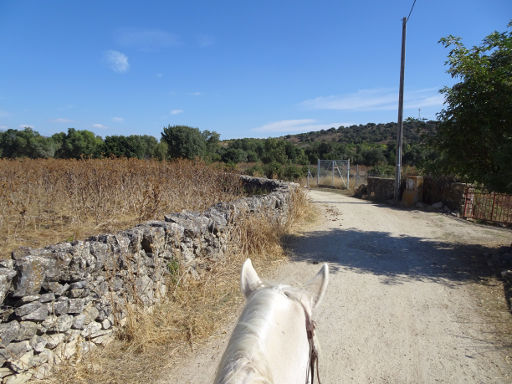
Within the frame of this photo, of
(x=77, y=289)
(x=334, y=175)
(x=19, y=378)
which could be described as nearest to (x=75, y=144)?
(x=334, y=175)

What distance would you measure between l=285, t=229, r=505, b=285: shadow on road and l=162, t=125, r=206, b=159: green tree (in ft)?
76.2

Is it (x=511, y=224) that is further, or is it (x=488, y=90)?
(x=511, y=224)

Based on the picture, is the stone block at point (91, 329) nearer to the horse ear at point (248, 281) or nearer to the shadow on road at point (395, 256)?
the horse ear at point (248, 281)

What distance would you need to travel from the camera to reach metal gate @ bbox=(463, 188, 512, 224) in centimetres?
977

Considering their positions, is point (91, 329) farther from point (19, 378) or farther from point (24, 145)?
point (24, 145)

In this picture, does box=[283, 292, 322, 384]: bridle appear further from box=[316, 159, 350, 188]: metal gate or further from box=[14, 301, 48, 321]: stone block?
box=[316, 159, 350, 188]: metal gate

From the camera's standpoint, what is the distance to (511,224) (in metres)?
9.44

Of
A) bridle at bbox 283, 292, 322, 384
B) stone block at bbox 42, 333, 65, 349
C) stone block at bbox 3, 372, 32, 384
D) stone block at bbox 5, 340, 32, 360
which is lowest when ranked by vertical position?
stone block at bbox 3, 372, 32, 384

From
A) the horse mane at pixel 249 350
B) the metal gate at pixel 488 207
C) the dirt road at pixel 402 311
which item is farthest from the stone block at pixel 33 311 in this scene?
the metal gate at pixel 488 207

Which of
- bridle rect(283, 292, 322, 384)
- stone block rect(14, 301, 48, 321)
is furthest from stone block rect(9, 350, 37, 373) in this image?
bridle rect(283, 292, 322, 384)

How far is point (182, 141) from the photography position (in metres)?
29.3

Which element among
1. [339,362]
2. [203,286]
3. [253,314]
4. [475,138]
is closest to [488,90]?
[475,138]

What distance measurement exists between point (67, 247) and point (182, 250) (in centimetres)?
179

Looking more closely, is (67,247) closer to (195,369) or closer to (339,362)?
(195,369)
